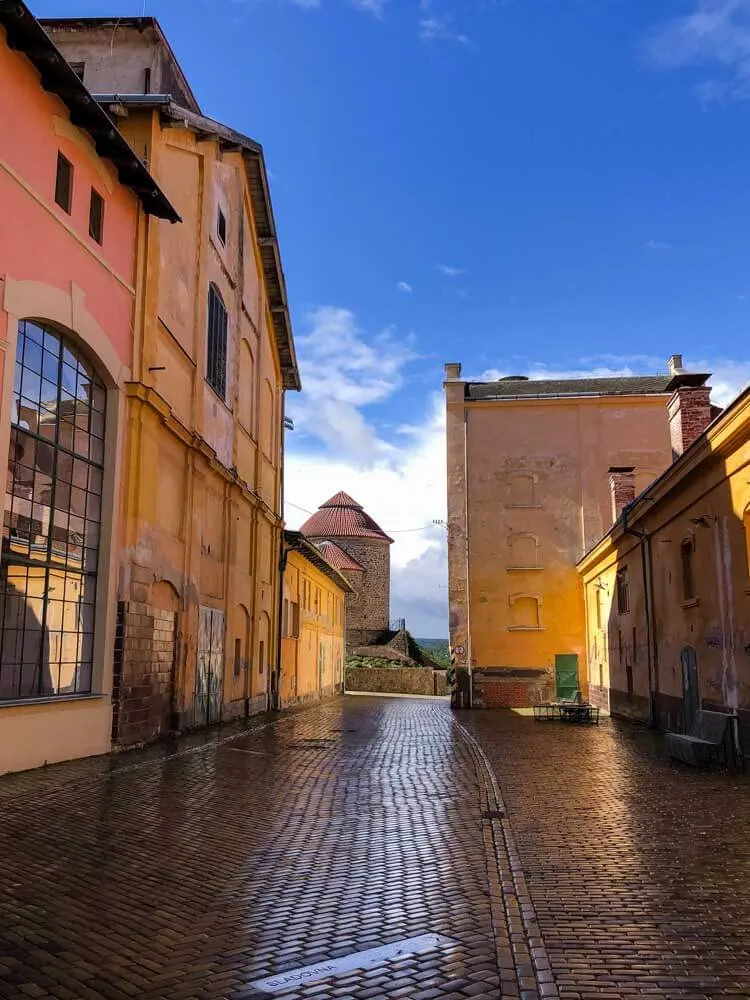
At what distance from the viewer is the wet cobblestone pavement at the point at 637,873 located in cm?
431

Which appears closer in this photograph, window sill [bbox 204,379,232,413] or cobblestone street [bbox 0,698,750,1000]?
cobblestone street [bbox 0,698,750,1000]

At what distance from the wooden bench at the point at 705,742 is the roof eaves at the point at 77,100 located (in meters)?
12.7

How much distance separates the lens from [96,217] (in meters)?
13.8

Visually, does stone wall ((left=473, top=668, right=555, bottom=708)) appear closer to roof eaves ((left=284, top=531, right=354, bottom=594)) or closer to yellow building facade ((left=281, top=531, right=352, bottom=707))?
yellow building facade ((left=281, top=531, right=352, bottom=707))

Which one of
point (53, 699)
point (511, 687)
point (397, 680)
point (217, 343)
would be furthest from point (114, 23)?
point (397, 680)

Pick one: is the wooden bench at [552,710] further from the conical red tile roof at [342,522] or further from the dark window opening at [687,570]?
the conical red tile roof at [342,522]

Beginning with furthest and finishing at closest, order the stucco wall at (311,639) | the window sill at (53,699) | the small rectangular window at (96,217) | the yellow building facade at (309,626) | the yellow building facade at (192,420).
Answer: the stucco wall at (311,639)
the yellow building facade at (309,626)
the yellow building facade at (192,420)
the small rectangular window at (96,217)
the window sill at (53,699)

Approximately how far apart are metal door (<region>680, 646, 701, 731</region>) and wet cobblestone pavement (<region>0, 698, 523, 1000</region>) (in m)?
6.98

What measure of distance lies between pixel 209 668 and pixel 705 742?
37.1ft

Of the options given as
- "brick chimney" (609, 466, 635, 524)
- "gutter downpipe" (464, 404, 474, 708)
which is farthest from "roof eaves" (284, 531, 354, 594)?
"brick chimney" (609, 466, 635, 524)

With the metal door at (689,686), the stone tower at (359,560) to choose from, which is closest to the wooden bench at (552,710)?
the metal door at (689,686)

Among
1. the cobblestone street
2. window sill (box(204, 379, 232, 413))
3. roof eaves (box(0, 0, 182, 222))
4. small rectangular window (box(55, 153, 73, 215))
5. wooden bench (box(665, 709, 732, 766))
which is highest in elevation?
roof eaves (box(0, 0, 182, 222))

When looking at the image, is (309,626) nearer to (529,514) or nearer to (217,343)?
(529,514)

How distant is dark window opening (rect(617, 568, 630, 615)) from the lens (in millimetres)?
23202
